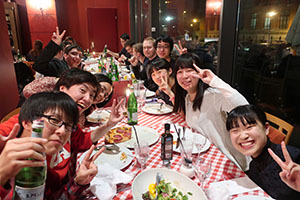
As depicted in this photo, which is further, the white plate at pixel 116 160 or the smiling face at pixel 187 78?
the smiling face at pixel 187 78

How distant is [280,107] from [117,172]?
2.93 metres

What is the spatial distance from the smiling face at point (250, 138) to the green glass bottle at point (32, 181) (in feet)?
3.63

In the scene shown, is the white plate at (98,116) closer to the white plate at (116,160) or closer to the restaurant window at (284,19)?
the white plate at (116,160)

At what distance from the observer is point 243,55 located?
276 cm

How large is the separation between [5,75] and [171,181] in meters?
2.50

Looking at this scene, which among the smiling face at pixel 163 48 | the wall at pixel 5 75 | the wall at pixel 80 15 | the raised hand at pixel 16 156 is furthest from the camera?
the wall at pixel 80 15

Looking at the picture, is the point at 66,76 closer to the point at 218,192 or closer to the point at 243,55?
the point at 218,192

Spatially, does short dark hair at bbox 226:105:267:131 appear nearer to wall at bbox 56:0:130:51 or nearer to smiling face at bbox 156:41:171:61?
smiling face at bbox 156:41:171:61

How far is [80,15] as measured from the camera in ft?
29.4

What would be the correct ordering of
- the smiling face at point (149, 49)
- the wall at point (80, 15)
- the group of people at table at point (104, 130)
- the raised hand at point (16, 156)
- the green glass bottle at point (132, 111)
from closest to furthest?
the raised hand at point (16, 156)
the group of people at table at point (104, 130)
the green glass bottle at point (132, 111)
the smiling face at point (149, 49)
the wall at point (80, 15)

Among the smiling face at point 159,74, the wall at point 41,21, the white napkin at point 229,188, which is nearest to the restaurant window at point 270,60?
the smiling face at point 159,74

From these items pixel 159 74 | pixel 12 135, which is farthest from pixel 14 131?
pixel 159 74

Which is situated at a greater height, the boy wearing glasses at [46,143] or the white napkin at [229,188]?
the boy wearing glasses at [46,143]

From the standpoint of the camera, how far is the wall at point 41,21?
8.07 meters
